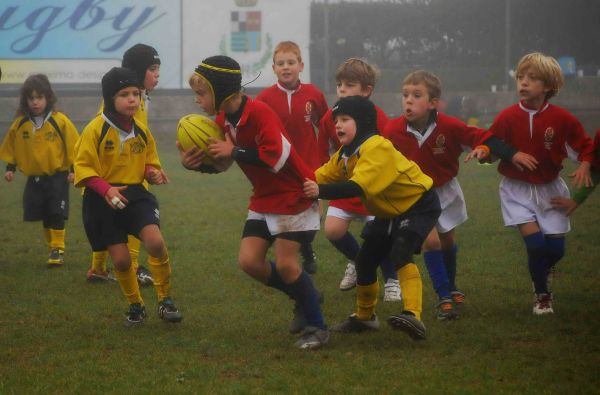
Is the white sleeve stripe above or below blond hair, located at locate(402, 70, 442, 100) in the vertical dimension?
below

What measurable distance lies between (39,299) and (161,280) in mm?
1530

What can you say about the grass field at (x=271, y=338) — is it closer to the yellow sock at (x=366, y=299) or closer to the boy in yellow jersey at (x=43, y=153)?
the yellow sock at (x=366, y=299)

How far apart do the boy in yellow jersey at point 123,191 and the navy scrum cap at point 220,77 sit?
1.05m

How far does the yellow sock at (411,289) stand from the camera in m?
6.30

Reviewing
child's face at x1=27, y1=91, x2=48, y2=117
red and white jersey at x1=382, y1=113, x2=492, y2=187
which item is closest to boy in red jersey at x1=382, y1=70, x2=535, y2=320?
red and white jersey at x1=382, y1=113, x2=492, y2=187

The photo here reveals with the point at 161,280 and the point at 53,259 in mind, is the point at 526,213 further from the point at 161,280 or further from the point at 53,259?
the point at 53,259

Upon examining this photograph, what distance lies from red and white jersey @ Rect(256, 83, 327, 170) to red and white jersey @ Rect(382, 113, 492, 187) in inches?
70.9

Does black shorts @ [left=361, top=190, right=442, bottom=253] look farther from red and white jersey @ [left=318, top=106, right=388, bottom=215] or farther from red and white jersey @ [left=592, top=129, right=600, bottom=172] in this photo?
red and white jersey @ [left=318, top=106, right=388, bottom=215]

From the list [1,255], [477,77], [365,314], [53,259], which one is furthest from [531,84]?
[477,77]

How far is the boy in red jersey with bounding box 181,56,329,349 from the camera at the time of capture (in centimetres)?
613

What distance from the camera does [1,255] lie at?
34.8 feet

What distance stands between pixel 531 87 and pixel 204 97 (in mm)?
2437

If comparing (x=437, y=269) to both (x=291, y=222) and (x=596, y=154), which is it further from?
(x=291, y=222)

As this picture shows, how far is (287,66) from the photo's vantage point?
29.0 feet
